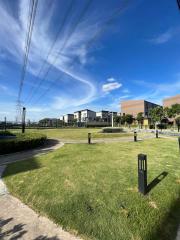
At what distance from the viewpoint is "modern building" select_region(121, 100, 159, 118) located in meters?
87.1

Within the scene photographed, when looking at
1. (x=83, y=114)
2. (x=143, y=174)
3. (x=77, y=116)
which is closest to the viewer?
(x=143, y=174)

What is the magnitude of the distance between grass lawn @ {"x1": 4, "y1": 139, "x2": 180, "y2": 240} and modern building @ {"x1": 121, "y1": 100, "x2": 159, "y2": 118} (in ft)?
274

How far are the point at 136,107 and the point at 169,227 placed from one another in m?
90.9

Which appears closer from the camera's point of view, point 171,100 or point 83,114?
point 171,100

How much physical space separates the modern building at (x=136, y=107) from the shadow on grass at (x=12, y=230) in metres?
86.4

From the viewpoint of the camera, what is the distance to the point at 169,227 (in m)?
3.11

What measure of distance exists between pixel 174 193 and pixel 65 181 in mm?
3316

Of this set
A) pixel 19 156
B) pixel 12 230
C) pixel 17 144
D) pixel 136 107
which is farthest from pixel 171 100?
pixel 12 230

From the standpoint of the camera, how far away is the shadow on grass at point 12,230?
2.82 meters

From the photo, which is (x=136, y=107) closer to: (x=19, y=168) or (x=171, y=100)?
(x=171, y=100)

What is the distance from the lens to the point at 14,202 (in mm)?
4074

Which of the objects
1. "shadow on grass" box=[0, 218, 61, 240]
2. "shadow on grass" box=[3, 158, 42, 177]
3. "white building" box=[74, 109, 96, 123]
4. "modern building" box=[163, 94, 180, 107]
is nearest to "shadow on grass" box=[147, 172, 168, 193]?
"shadow on grass" box=[0, 218, 61, 240]

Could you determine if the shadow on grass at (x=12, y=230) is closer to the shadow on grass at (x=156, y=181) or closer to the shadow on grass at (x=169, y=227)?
the shadow on grass at (x=169, y=227)

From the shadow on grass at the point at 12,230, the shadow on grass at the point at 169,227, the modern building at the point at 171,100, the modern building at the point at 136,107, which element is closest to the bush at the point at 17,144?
the shadow on grass at the point at 12,230
